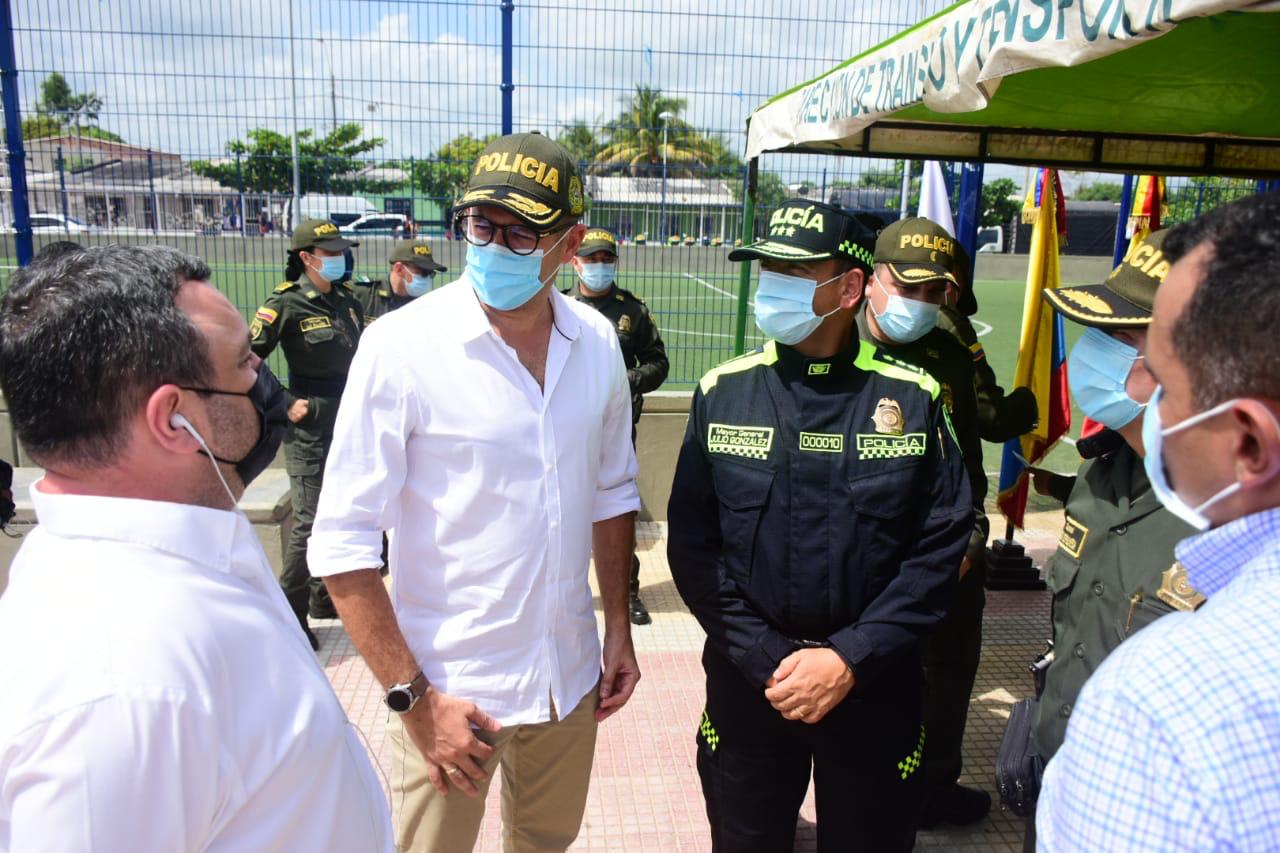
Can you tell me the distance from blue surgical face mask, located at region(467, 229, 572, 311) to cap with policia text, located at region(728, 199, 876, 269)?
0.66 m

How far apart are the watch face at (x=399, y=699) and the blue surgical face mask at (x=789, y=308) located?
4.24ft

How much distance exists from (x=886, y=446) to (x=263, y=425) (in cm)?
147

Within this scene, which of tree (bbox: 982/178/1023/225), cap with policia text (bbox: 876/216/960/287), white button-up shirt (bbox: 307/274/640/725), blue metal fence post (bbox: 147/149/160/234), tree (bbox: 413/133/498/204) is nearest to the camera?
white button-up shirt (bbox: 307/274/640/725)

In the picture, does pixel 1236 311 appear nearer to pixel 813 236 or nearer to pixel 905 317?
pixel 813 236

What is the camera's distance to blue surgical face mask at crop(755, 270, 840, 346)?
2.28m

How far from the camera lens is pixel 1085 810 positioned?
0.83 metres

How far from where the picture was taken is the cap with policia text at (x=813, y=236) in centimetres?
226

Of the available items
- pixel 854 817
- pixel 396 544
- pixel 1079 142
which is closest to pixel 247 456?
pixel 396 544

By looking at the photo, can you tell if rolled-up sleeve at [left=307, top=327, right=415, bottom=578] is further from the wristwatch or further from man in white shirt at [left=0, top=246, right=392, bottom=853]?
man in white shirt at [left=0, top=246, right=392, bottom=853]

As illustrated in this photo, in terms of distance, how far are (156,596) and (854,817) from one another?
178 cm

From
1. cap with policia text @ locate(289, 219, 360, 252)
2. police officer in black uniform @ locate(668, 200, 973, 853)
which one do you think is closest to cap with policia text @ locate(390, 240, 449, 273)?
cap with policia text @ locate(289, 219, 360, 252)

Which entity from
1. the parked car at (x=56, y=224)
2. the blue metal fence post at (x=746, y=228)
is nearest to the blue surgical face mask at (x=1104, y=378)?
the blue metal fence post at (x=746, y=228)

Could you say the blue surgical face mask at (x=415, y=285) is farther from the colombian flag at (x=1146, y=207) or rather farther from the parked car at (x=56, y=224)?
the colombian flag at (x=1146, y=207)

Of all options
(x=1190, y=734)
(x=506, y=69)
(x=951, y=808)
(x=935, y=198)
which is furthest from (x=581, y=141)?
(x=1190, y=734)
